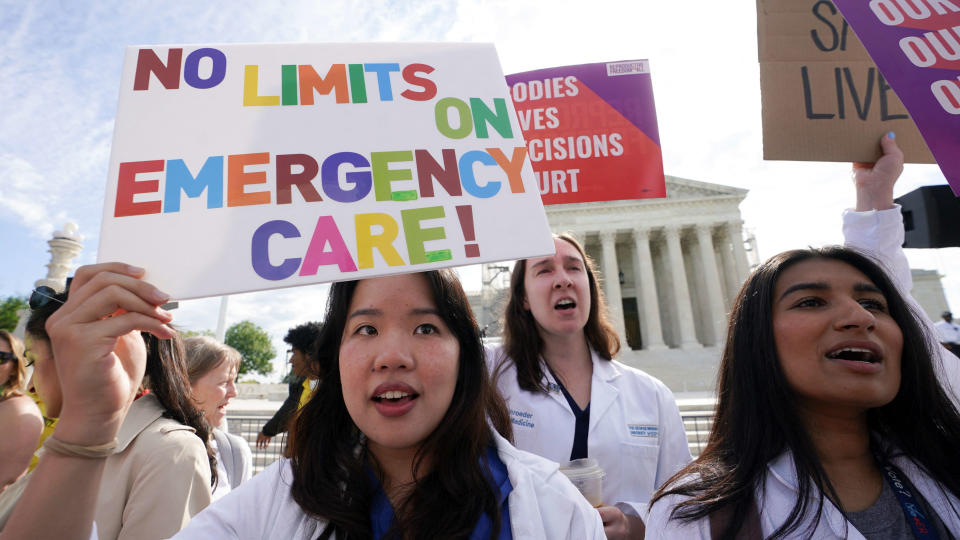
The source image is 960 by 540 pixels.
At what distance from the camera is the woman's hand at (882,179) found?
264cm

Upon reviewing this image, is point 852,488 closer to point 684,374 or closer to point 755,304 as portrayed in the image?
point 755,304

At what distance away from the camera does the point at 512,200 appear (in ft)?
5.53

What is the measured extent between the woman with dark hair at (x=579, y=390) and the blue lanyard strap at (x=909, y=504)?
0.96 m

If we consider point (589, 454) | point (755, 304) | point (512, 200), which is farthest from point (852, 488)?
point (512, 200)

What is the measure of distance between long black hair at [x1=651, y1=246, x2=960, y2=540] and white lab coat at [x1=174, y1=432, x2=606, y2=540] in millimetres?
466

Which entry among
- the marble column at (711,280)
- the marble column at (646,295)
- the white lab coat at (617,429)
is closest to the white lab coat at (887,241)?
the white lab coat at (617,429)

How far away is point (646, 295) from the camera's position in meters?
34.8

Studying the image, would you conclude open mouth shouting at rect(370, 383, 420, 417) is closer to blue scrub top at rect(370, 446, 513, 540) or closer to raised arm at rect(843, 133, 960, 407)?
blue scrub top at rect(370, 446, 513, 540)

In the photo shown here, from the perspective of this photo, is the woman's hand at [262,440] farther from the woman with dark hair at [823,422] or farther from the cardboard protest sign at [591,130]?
the woman with dark hair at [823,422]

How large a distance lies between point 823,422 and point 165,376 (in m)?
3.11

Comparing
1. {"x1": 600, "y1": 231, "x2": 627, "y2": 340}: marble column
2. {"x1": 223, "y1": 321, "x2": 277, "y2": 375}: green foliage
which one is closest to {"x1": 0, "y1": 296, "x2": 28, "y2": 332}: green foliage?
{"x1": 223, "y1": 321, "x2": 277, "y2": 375}: green foliage

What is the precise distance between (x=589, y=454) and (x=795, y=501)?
1.10 metres

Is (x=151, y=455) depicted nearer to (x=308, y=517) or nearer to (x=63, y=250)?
(x=308, y=517)

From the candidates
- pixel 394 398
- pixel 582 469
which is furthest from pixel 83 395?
pixel 582 469
